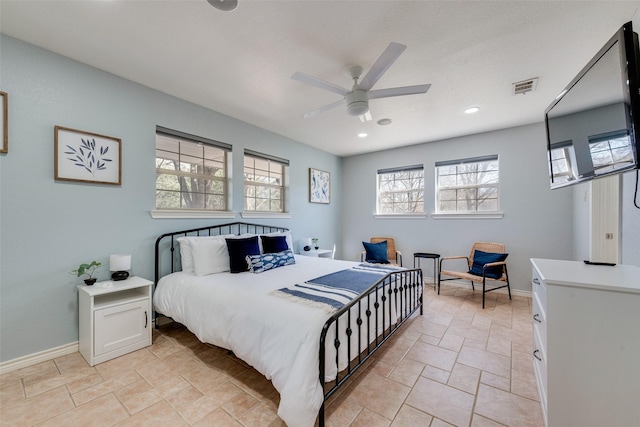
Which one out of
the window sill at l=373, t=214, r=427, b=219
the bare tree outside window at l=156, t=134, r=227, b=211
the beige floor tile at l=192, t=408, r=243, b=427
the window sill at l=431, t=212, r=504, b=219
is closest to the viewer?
the beige floor tile at l=192, t=408, r=243, b=427

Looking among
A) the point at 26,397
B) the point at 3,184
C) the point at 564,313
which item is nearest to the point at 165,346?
the point at 26,397

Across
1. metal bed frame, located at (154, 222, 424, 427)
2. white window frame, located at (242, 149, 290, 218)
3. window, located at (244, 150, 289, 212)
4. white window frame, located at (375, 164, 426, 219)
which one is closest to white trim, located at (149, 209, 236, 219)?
metal bed frame, located at (154, 222, 424, 427)

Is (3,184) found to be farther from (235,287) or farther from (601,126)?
(601,126)

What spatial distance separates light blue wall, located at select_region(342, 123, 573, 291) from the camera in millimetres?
3666

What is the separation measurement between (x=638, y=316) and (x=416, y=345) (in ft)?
5.22

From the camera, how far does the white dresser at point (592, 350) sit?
1.14 m

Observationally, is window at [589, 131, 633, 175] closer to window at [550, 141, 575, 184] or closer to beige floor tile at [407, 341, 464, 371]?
window at [550, 141, 575, 184]

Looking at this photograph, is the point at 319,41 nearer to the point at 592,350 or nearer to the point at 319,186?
the point at 592,350

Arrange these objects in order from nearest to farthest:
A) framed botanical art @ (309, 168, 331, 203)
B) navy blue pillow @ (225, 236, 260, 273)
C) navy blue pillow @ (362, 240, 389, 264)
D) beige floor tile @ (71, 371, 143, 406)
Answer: beige floor tile @ (71, 371, 143, 406)
navy blue pillow @ (225, 236, 260, 273)
navy blue pillow @ (362, 240, 389, 264)
framed botanical art @ (309, 168, 331, 203)

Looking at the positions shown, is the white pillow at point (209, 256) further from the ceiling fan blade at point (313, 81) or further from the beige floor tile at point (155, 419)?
the ceiling fan blade at point (313, 81)

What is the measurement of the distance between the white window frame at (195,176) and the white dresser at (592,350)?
3.28m

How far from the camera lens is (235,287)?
214 centimetres

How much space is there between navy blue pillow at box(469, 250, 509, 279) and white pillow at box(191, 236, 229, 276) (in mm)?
3470

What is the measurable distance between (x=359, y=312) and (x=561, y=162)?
188 cm
